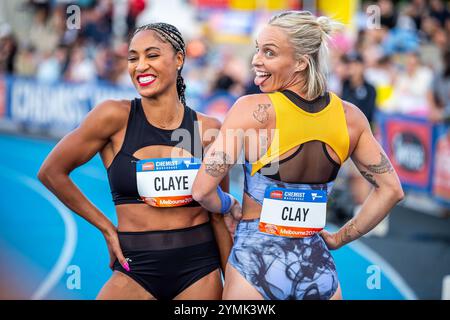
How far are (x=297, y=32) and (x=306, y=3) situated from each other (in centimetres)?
1548

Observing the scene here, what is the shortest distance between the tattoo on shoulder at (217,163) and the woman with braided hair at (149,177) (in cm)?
40

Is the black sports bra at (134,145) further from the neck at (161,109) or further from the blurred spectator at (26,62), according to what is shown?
the blurred spectator at (26,62)

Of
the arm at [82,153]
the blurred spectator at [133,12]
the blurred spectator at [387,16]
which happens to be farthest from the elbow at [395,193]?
the blurred spectator at [133,12]

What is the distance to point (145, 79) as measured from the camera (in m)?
4.19

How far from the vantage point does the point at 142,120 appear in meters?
4.24

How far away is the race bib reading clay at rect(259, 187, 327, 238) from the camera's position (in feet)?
12.4

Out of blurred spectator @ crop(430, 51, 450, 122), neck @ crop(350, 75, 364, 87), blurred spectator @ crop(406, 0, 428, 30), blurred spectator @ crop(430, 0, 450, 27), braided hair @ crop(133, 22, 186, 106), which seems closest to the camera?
braided hair @ crop(133, 22, 186, 106)

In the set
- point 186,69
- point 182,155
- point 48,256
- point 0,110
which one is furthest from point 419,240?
point 0,110

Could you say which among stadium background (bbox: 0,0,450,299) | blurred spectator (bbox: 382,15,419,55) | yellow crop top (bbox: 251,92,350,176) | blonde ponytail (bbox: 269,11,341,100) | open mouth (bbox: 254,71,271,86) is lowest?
stadium background (bbox: 0,0,450,299)

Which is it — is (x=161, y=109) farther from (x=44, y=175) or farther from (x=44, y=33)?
(x=44, y=33)

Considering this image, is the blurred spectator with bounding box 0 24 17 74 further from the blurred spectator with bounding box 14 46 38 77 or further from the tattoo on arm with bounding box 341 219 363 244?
the tattoo on arm with bounding box 341 219 363 244

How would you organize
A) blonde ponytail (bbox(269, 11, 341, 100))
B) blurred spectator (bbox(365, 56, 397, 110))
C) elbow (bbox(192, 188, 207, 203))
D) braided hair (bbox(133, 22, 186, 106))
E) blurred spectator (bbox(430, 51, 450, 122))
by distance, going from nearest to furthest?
blonde ponytail (bbox(269, 11, 341, 100)) → elbow (bbox(192, 188, 207, 203)) → braided hair (bbox(133, 22, 186, 106)) → blurred spectator (bbox(430, 51, 450, 122)) → blurred spectator (bbox(365, 56, 397, 110))

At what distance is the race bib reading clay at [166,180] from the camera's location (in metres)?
4.14

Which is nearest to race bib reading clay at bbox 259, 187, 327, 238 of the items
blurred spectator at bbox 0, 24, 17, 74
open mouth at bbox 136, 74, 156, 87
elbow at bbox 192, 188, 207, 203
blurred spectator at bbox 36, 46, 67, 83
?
elbow at bbox 192, 188, 207, 203
